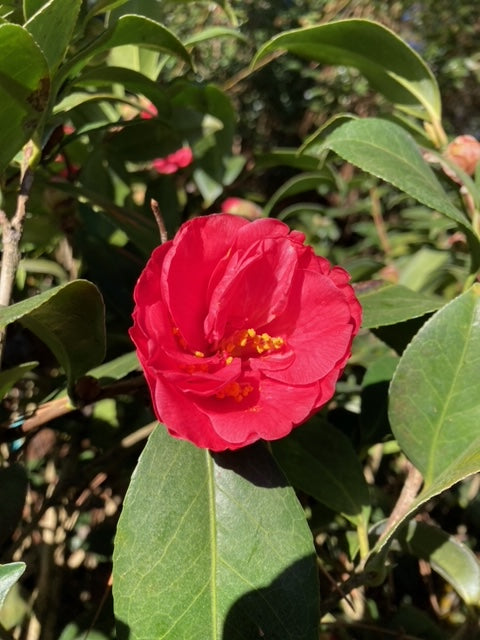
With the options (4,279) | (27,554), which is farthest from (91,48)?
(27,554)

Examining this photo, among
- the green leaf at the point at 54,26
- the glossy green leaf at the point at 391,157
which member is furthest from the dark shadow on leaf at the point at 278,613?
the green leaf at the point at 54,26

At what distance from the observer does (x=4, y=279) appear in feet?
2.17

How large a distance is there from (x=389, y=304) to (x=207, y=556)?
359 mm

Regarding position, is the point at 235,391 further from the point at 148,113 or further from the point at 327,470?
the point at 148,113

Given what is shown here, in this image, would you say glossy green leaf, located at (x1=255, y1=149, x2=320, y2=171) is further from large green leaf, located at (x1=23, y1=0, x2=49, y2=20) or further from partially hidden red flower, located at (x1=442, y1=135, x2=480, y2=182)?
large green leaf, located at (x1=23, y1=0, x2=49, y2=20)

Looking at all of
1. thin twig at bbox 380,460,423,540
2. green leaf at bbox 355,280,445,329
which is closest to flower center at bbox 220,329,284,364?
green leaf at bbox 355,280,445,329

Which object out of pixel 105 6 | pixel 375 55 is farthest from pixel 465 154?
pixel 105 6

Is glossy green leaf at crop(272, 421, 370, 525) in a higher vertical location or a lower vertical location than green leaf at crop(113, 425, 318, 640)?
lower

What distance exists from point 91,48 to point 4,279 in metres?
0.26

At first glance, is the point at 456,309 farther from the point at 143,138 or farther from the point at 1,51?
the point at 143,138

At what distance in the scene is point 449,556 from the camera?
0.83m

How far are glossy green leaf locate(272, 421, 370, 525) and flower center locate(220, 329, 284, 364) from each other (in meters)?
0.15

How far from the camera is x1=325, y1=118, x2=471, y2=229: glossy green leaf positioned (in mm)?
765

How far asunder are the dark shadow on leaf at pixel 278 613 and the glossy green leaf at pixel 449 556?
0.27 meters
